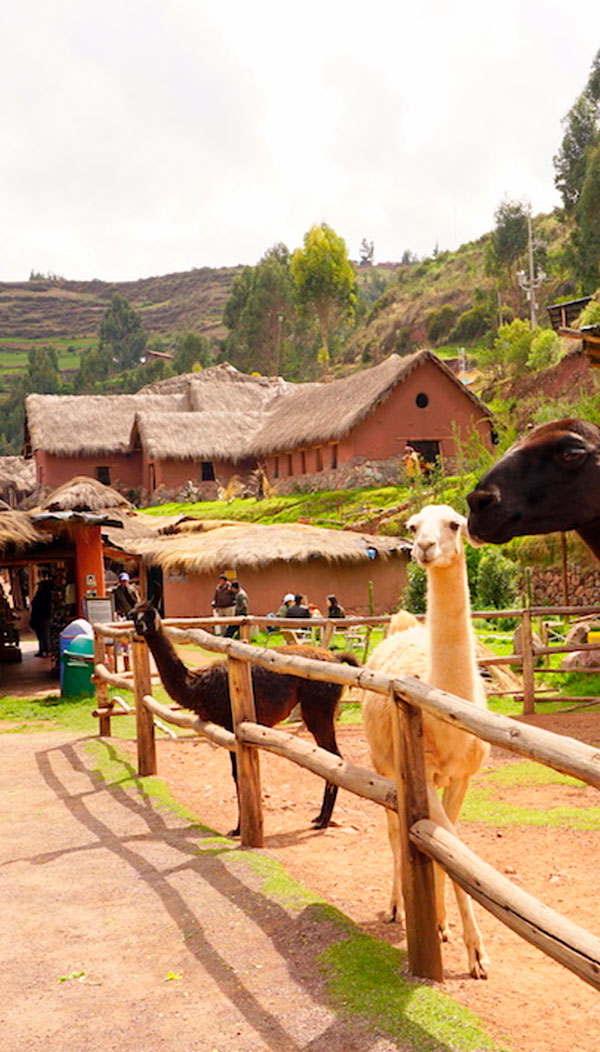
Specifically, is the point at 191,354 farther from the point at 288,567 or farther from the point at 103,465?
the point at 288,567

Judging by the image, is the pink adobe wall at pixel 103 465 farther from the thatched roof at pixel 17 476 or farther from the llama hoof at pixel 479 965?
the llama hoof at pixel 479 965

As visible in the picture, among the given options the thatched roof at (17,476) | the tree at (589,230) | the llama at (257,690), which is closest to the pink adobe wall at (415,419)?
the tree at (589,230)

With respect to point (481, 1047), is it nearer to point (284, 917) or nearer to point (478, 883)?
point (478, 883)

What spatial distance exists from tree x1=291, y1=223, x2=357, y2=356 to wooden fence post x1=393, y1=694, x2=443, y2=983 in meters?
66.3

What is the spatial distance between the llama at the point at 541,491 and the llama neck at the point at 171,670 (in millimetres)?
4502

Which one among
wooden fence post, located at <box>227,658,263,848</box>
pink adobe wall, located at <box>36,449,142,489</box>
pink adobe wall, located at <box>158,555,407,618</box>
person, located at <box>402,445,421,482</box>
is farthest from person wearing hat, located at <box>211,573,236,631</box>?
pink adobe wall, located at <box>36,449,142,489</box>

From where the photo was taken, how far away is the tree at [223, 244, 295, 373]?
79.1 m

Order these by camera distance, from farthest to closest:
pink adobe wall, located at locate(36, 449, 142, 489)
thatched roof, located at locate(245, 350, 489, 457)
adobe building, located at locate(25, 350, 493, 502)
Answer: pink adobe wall, located at locate(36, 449, 142, 489) → adobe building, located at locate(25, 350, 493, 502) → thatched roof, located at locate(245, 350, 489, 457)

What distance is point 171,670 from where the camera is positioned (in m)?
7.59

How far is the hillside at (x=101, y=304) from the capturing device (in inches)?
6078

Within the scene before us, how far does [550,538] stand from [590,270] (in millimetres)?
34727

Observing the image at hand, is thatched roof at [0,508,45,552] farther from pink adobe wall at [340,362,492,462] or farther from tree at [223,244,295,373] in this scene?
tree at [223,244,295,373]

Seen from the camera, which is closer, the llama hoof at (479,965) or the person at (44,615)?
the llama hoof at (479,965)

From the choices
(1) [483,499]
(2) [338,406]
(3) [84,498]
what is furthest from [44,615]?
(2) [338,406]
